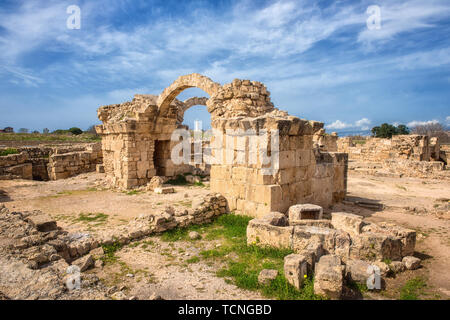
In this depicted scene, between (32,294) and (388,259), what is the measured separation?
4655 mm

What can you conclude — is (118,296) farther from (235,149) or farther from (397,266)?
(235,149)

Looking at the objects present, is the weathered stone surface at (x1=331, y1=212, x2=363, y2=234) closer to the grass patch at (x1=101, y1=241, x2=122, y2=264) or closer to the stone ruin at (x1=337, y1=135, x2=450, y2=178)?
A: the grass patch at (x1=101, y1=241, x2=122, y2=264)

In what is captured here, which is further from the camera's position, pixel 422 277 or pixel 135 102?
pixel 135 102

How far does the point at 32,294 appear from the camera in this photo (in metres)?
2.80

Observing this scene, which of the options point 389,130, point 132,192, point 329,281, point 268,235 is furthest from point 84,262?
point 389,130

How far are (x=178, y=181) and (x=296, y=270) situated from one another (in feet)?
30.7

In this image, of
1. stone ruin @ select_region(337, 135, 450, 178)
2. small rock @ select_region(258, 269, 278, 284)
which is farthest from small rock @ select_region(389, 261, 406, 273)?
stone ruin @ select_region(337, 135, 450, 178)

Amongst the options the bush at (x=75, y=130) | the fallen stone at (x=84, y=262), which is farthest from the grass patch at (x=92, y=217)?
the bush at (x=75, y=130)

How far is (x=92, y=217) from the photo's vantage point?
7242 millimetres

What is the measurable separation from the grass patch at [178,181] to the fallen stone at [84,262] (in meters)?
7.60

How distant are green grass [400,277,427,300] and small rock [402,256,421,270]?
253mm
